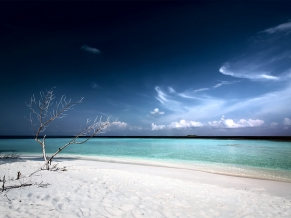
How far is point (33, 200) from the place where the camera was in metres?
4.81

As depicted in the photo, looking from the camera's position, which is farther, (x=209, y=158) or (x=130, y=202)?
(x=209, y=158)

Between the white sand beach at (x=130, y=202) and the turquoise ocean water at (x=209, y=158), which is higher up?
the white sand beach at (x=130, y=202)

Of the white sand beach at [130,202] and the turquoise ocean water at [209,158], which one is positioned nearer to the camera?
the white sand beach at [130,202]

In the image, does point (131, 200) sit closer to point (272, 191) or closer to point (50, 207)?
point (50, 207)

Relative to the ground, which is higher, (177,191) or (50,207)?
(50,207)

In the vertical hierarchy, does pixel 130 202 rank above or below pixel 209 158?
above

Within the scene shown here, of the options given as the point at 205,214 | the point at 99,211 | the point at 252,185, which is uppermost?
the point at 99,211

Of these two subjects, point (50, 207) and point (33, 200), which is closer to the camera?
point (50, 207)

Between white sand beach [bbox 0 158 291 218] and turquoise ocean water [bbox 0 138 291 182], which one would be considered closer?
white sand beach [bbox 0 158 291 218]

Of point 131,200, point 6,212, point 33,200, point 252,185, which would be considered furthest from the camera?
point 252,185

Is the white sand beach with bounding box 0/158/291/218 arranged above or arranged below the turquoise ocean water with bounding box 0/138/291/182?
above

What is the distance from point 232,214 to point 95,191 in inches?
183

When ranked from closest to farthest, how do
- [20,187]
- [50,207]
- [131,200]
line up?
[50,207] → [131,200] → [20,187]

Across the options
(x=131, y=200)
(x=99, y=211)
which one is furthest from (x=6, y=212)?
(x=131, y=200)
